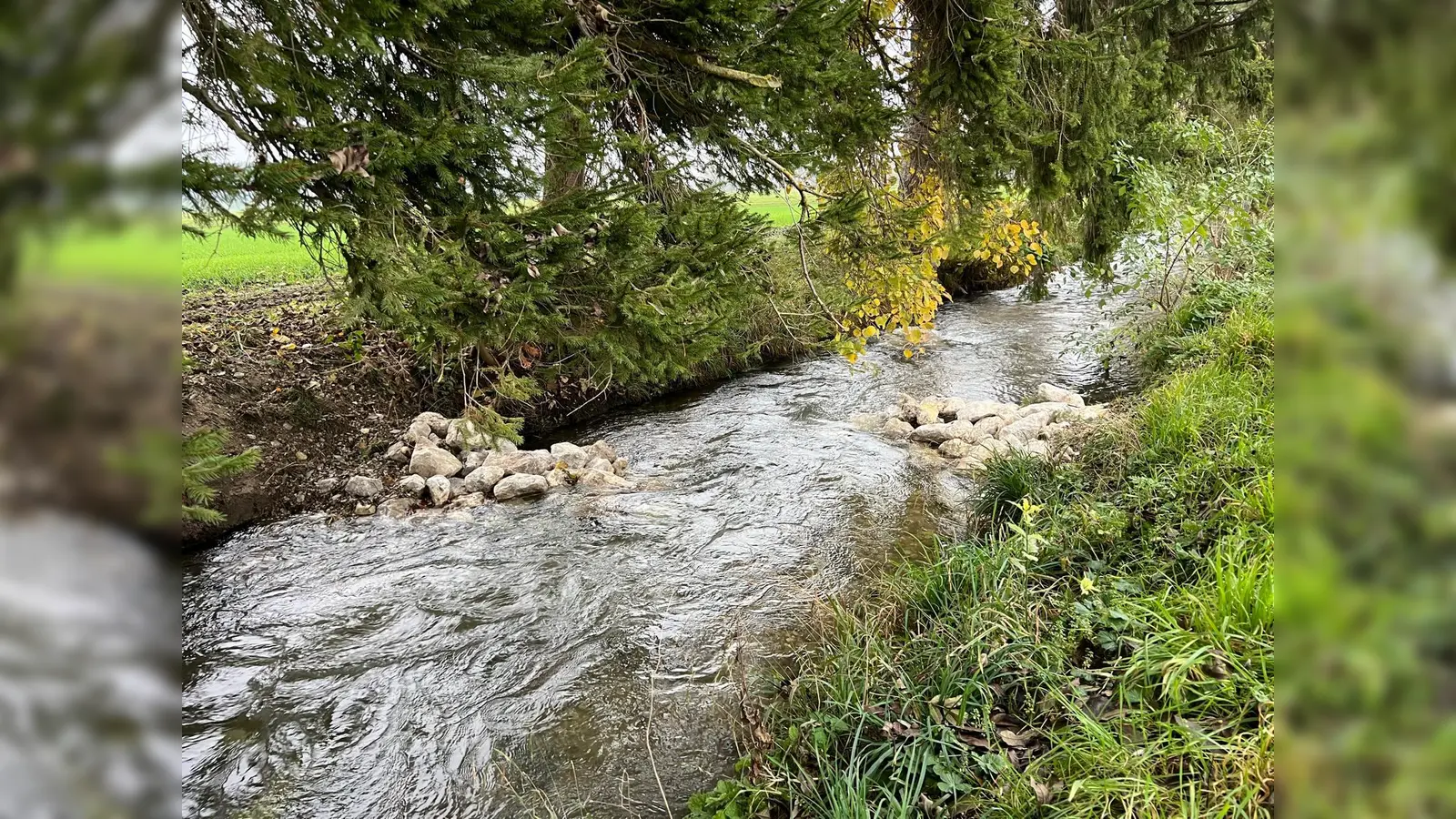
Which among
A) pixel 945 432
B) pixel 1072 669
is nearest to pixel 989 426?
pixel 945 432

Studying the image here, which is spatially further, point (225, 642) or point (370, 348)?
point (370, 348)

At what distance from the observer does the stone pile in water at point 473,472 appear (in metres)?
6.88

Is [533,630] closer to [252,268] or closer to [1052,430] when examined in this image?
[1052,430]

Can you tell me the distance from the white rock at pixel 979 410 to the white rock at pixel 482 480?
515cm

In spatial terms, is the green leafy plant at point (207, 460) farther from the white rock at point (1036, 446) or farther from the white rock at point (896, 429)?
the white rock at point (896, 429)

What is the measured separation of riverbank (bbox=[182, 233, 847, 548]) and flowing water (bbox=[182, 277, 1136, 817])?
702mm

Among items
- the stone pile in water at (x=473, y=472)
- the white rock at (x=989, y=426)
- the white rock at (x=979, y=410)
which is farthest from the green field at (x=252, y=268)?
the white rock at (x=989, y=426)

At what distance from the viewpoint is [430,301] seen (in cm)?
242

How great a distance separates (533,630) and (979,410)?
19.3 feet

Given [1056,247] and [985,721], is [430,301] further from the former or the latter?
[1056,247]

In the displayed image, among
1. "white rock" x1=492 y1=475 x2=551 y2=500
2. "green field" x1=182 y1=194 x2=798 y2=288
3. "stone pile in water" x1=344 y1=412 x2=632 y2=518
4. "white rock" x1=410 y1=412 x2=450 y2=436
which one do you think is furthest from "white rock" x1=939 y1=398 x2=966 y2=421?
"white rock" x1=410 y1=412 x2=450 y2=436
